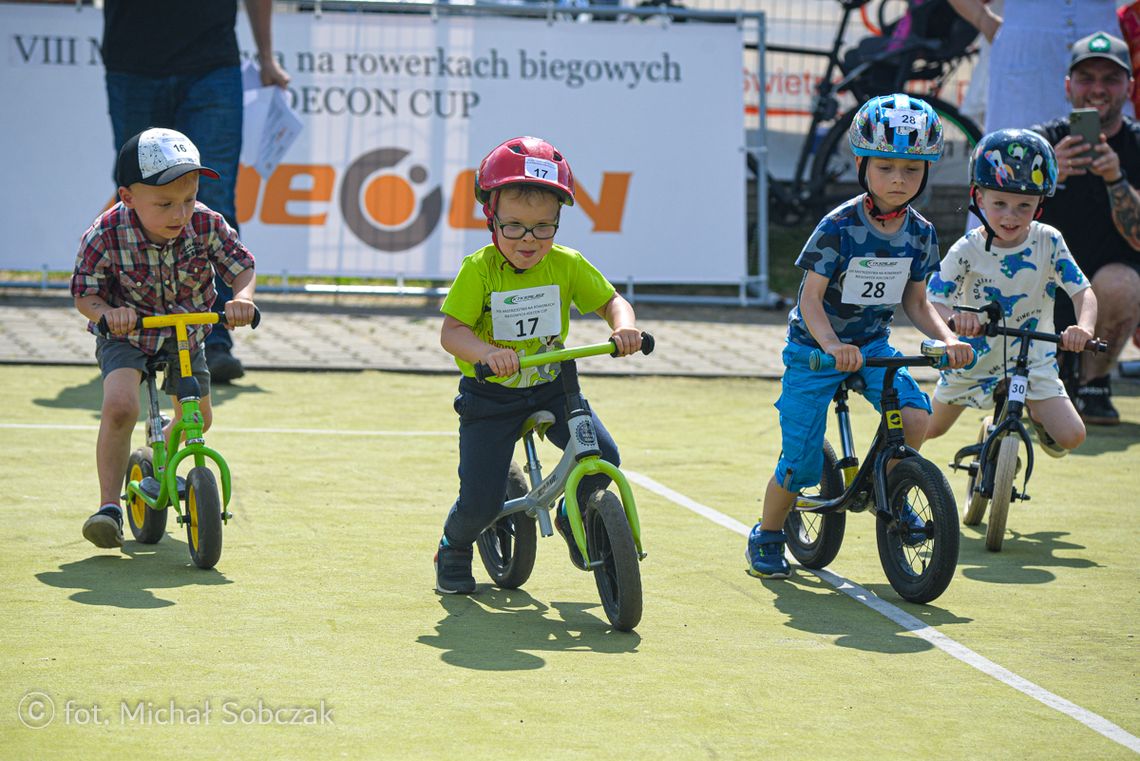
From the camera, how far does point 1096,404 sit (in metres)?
9.73

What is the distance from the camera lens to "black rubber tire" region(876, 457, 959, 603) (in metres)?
5.57

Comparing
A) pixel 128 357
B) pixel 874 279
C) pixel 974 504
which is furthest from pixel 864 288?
pixel 128 357

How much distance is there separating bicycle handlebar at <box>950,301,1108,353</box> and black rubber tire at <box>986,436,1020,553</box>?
426 millimetres

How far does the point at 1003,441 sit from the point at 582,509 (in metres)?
2.12

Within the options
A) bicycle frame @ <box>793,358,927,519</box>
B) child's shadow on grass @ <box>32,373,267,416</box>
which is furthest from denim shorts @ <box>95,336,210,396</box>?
child's shadow on grass @ <box>32,373,267,416</box>

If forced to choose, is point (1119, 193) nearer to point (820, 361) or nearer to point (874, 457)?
point (874, 457)

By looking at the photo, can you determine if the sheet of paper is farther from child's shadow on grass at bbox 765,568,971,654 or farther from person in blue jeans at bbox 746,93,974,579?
child's shadow on grass at bbox 765,568,971,654

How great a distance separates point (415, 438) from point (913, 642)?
Result: 3993 mm

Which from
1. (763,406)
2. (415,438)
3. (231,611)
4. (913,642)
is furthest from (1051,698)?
(763,406)

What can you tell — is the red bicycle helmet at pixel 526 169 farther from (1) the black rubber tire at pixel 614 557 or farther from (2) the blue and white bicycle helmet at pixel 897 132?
(2) the blue and white bicycle helmet at pixel 897 132

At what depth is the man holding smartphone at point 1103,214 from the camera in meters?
8.98

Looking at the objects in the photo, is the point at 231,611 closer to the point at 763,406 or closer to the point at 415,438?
the point at 415,438

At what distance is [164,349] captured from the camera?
6324mm

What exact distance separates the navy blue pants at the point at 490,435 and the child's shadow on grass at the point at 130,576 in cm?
93
